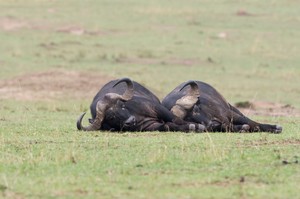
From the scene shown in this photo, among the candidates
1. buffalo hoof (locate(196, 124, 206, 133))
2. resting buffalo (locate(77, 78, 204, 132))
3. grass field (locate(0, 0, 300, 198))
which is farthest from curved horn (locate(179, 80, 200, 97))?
grass field (locate(0, 0, 300, 198))

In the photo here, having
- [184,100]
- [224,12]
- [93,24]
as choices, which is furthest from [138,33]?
[184,100]

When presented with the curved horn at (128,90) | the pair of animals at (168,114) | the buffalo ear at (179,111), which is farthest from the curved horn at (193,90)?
the curved horn at (128,90)

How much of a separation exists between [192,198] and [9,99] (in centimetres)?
1169

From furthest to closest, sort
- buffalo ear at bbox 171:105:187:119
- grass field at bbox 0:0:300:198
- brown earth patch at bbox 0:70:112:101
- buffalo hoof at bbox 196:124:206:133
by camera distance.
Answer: brown earth patch at bbox 0:70:112:101 → buffalo ear at bbox 171:105:187:119 → buffalo hoof at bbox 196:124:206:133 → grass field at bbox 0:0:300:198

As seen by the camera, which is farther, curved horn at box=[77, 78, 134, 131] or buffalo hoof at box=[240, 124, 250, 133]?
buffalo hoof at box=[240, 124, 250, 133]

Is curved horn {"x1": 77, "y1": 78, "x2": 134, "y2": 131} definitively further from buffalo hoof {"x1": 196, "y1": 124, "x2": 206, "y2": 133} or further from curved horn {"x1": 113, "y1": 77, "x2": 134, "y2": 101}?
buffalo hoof {"x1": 196, "y1": 124, "x2": 206, "y2": 133}

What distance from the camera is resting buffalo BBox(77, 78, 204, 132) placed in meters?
11.7

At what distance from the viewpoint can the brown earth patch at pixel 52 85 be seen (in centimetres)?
1890

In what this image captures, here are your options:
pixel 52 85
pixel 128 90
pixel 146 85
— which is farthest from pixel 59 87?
pixel 128 90

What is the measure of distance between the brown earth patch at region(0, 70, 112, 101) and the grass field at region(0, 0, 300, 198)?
0.02 metres

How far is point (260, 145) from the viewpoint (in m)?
9.88

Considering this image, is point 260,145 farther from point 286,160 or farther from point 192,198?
point 192,198

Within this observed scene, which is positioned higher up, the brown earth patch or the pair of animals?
the pair of animals

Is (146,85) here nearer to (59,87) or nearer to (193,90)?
(59,87)
